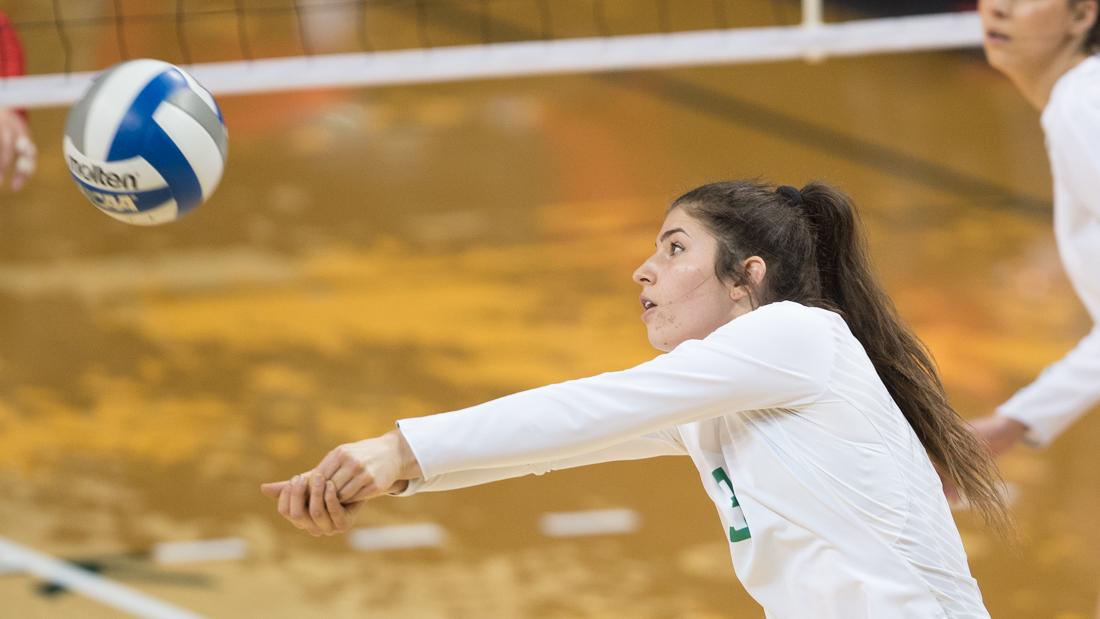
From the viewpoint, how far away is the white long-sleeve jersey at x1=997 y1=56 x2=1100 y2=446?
324 centimetres

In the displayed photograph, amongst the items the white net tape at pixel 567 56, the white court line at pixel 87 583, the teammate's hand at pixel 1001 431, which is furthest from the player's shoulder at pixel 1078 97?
the white court line at pixel 87 583

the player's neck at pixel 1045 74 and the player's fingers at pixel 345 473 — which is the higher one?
the player's neck at pixel 1045 74

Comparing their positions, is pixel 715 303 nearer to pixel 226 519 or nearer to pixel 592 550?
pixel 592 550

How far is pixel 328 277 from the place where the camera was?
209 inches

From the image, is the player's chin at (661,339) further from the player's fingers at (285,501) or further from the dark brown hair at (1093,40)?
the dark brown hair at (1093,40)

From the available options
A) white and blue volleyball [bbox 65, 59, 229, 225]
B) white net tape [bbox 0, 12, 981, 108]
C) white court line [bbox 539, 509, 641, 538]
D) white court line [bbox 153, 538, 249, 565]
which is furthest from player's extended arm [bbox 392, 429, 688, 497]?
white net tape [bbox 0, 12, 981, 108]

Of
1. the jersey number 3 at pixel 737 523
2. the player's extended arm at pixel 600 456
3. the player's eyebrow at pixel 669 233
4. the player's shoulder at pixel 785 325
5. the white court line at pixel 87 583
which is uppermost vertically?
the player's eyebrow at pixel 669 233

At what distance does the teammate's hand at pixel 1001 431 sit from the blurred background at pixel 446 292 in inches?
21.3

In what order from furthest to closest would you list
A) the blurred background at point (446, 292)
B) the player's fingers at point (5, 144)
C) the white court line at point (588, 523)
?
the white court line at point (588, 523) → the blurred background at point (446, 292) → the player's fingers at point (5, 144)

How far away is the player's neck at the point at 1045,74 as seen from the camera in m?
3.54

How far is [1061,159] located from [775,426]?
1.57 m

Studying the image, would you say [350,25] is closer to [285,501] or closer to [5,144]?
[5,144]

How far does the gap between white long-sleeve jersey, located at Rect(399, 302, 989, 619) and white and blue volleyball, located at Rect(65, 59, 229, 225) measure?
3.51ft

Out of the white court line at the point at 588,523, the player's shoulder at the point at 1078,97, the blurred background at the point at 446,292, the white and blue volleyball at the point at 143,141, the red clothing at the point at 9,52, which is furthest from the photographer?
the red clothing at the point at 9,52
